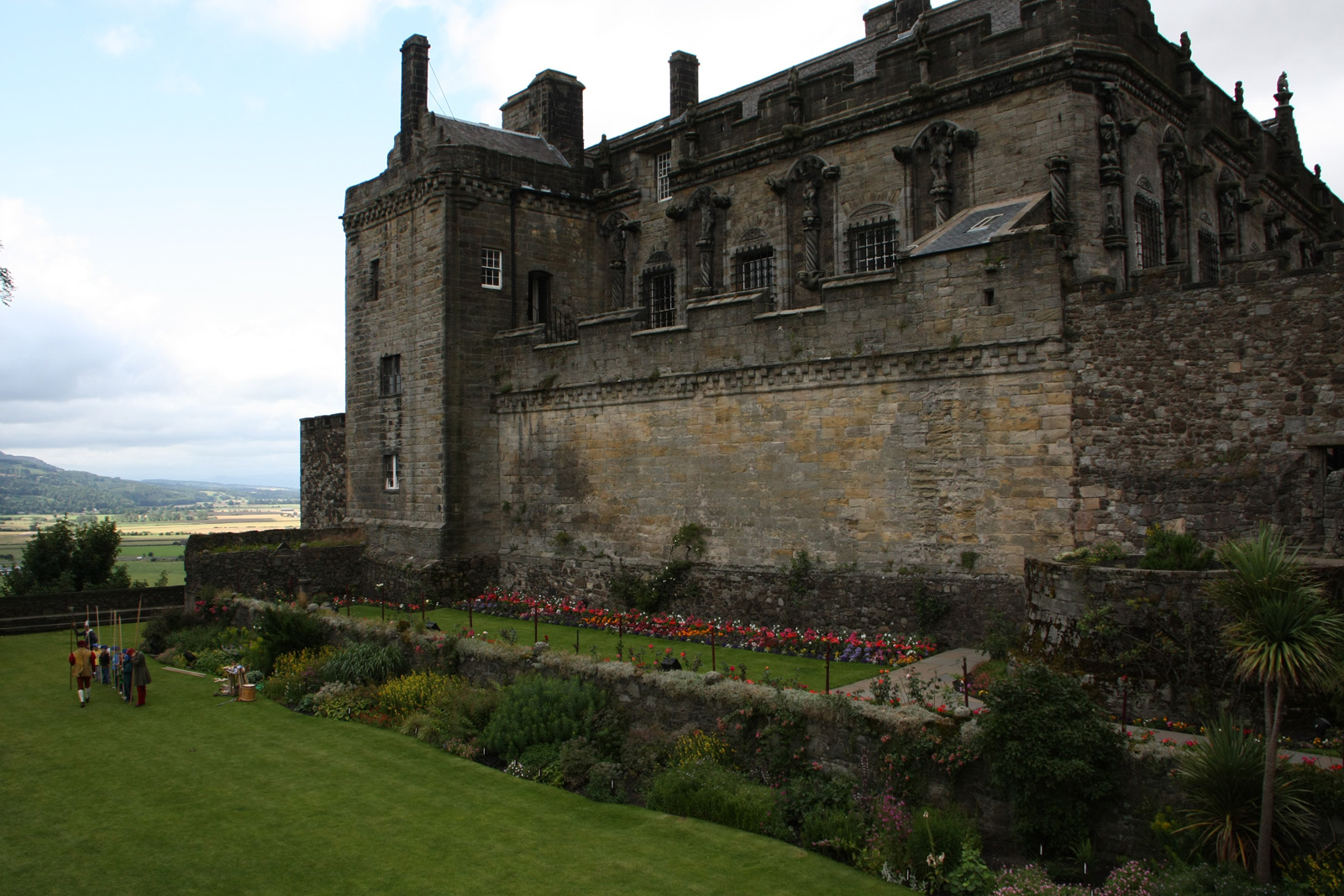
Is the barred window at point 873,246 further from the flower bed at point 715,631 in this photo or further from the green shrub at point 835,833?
the green shrub at point 835,833

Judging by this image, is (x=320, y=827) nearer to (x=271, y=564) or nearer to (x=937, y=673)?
(x=937, y=673)

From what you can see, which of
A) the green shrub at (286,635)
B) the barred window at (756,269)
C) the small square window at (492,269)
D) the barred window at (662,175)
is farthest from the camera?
the barred window at (662,175)

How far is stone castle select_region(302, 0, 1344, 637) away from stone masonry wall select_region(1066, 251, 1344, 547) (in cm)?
4

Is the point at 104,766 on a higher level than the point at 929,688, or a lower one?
lower

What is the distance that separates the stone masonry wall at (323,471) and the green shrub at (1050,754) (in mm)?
29372

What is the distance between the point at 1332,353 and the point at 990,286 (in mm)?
5370

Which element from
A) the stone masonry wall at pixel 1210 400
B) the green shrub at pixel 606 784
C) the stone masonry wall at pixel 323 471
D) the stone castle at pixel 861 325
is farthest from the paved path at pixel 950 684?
the stone masonry wall at pixel 323 471

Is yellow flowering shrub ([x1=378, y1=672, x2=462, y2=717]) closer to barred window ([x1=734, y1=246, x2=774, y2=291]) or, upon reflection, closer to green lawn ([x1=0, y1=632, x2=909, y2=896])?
green lawn ([x1=0, y1=632, x2=909, y2=896])

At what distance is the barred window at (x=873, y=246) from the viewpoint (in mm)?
22891

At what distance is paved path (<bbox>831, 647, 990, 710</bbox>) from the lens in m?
13.0

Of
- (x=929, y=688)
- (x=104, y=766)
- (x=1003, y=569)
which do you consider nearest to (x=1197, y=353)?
(x=1003, y=569)

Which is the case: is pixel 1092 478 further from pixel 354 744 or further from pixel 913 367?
pixel 354 744

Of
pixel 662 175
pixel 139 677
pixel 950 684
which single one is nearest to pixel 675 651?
pixel 950 684

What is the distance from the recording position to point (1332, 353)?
45.9 ft
